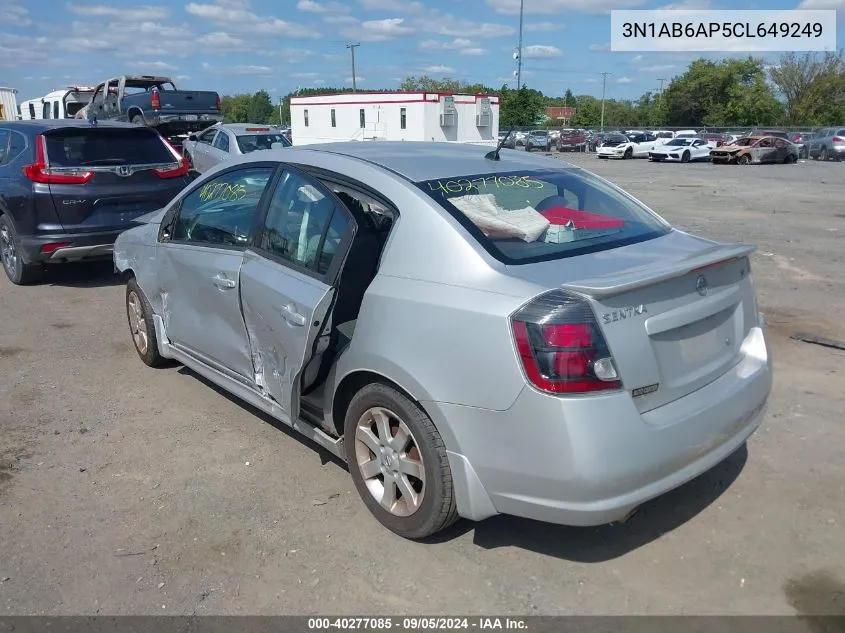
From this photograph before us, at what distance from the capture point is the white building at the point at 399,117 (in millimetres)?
26734

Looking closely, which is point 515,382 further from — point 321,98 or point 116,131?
point 321,98

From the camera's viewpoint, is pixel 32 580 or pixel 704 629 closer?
pixel 704 629

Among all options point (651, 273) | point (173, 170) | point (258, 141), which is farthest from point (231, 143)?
point (651, 273)

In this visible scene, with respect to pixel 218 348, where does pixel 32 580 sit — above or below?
below

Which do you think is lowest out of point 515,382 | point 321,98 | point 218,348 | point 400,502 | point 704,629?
point 704,629

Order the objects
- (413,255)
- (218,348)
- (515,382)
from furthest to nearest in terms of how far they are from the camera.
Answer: (218,348) → (413,255) → (515,382)

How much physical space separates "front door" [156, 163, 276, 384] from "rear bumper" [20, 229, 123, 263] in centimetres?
328

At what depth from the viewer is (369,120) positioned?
1112 inches

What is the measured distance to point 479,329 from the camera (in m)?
2.79

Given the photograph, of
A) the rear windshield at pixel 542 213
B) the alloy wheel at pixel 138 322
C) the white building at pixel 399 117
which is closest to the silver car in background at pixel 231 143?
the alloy wheel at pixel 138 322

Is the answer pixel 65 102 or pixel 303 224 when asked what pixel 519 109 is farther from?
pixel 303 224

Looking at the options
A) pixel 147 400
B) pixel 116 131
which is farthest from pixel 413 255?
pixel 116 131

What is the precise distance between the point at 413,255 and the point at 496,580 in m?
1.42

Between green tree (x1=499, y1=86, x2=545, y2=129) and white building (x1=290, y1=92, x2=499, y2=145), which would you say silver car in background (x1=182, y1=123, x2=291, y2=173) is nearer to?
white building (x1=290, y1=92, x2=499, y2=145)
